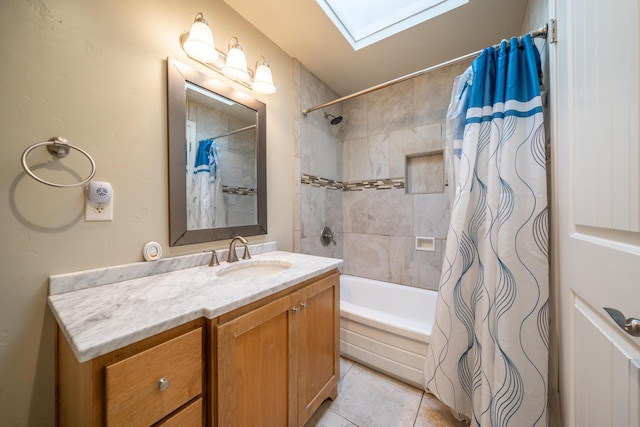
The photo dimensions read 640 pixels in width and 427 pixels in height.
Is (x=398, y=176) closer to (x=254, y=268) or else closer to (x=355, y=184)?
(x=355, y=184)

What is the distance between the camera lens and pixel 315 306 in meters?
1.10

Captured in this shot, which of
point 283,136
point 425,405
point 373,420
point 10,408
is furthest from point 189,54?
point 425,405

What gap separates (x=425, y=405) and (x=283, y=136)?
195cm

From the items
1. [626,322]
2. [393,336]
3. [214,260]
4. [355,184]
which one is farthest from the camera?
[355,184]

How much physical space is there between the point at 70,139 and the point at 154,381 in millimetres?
891

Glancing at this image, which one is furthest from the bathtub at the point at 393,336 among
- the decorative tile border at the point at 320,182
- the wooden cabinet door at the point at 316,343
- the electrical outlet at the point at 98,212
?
the electrical outlet at the point at 98,212

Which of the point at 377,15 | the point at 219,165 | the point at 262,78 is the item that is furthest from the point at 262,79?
the point at 377,15

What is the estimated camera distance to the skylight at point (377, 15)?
1421mm

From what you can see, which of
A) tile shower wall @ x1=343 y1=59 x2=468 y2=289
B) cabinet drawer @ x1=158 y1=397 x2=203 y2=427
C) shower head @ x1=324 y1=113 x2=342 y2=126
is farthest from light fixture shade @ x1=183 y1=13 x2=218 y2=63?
tile shower wall @ x1=343 y1=59 x2=468 y2=289

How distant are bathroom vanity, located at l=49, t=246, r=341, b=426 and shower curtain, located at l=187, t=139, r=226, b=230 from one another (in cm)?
21

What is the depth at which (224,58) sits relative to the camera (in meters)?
1.31

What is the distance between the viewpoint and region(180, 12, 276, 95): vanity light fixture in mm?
1071

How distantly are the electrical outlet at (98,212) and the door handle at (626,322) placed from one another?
1.55 metres

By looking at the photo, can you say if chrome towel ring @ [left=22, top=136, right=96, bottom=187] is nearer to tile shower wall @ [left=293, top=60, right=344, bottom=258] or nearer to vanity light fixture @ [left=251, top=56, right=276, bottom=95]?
vanity light fixture @ [left=251, top=56, right=276, bottom=95]
